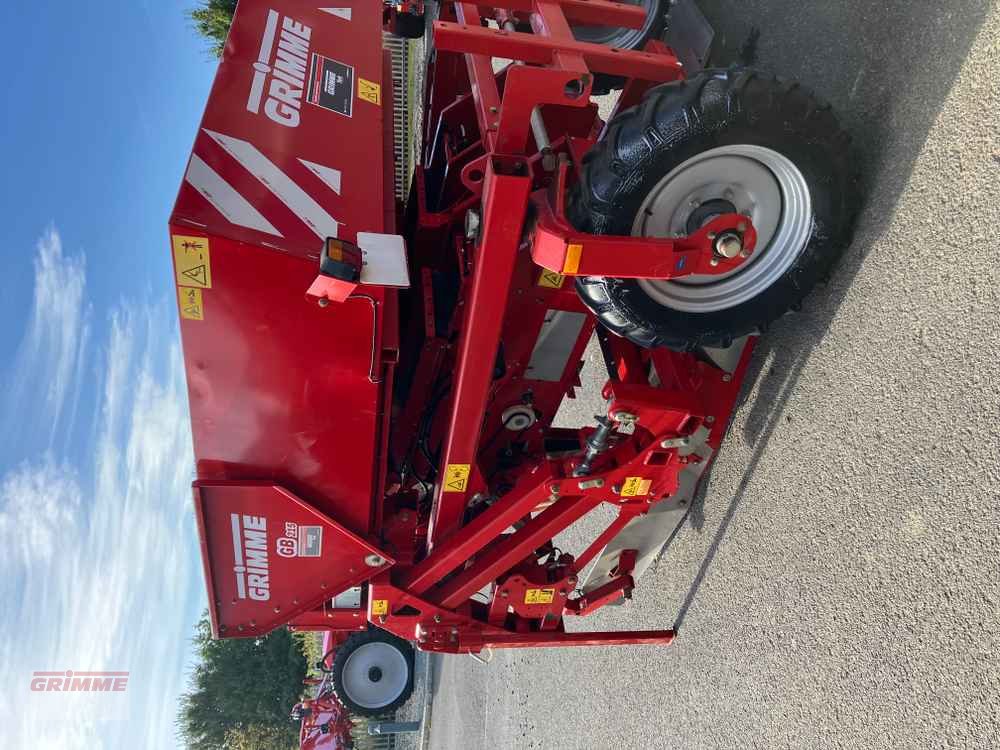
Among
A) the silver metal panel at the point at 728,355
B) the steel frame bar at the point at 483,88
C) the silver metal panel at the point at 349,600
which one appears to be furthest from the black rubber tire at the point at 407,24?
the silver metal panel at the point at 349,600

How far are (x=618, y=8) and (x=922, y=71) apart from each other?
3.67 ft

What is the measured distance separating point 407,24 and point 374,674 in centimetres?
428

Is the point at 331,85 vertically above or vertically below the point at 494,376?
above

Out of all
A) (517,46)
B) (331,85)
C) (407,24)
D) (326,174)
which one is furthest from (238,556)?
(407,24)

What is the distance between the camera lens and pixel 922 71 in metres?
2.13

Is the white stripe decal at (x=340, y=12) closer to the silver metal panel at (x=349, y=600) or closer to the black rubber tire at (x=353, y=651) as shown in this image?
the silver metal panel at (x=349, y=600)

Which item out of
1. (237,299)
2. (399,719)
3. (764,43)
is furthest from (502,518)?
(399,719)

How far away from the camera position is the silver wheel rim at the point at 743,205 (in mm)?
2207

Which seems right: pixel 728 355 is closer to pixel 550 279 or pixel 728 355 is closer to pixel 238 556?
pixel 550 279

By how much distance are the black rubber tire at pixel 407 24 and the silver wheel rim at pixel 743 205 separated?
2188 mm

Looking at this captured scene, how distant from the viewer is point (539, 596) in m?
3.35

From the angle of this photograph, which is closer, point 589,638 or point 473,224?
point 473,224

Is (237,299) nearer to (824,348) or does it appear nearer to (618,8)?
(618,8)

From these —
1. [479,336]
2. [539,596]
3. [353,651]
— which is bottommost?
[353,651]
